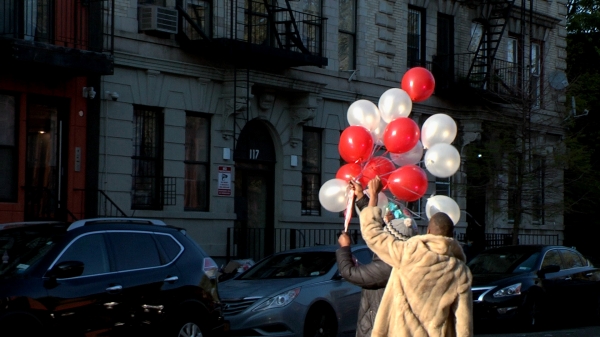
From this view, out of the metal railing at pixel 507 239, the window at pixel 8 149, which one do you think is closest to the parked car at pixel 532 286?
the window at pixel 8 149

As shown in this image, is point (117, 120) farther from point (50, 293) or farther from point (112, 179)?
point (50, 293)

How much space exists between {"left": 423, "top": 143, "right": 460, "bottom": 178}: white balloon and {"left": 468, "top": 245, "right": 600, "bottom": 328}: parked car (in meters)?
6.61

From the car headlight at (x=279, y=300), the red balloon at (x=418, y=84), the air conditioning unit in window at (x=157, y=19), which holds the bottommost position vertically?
the car headlight at (x=279, y=300)

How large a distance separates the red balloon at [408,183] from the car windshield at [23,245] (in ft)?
11.3

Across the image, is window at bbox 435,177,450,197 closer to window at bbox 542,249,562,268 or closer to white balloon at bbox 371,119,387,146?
window at bbox 542,249,562,268

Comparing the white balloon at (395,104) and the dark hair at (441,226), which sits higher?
the white balloon at (395,104)

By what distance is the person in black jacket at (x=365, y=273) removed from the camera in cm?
738

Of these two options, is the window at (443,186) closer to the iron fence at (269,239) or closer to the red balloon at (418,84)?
the iron fence at (269,239)

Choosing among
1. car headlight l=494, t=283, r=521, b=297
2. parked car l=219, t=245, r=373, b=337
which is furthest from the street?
parked car l=219, t=245, r=373, b=337

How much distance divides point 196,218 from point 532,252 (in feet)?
23.3

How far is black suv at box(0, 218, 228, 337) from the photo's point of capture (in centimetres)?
988

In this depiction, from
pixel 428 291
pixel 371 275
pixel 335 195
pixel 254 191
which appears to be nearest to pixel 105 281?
pixel 335 195

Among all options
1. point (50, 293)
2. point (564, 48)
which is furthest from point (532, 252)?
point (564, 48)

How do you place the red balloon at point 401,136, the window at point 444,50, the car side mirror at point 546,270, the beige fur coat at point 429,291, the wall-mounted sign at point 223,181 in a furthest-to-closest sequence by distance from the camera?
the window at point 444,50 → the wall-mounted sign at point 223,181 → the car side mirror at point 546,270 → the red balloon at point 401,136 → the beige fur coat at point 429,291
